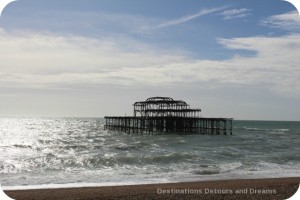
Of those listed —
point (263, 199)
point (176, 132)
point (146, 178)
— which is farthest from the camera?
point (176, 132)

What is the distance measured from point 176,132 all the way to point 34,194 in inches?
1445

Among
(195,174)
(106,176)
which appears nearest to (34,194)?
(106,176)

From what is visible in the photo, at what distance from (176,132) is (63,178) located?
33.0 m

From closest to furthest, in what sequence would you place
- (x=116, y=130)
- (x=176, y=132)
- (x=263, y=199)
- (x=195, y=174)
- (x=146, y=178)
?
1. (x=263, y=199)
2. (x=146, y=178)
3. (x=195, y=174)
4. (x=176, y=132)
5. (x=116, y=130)

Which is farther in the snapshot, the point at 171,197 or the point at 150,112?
the point at 150,112

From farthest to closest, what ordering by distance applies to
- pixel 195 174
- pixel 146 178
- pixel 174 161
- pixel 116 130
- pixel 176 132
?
pixel 116 130 → pixel 176 132 → pixel 174 161 → pixel 195 174 → pixel 146 178

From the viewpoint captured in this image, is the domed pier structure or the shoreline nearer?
the shoreline

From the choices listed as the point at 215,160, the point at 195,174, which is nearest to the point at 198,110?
the point at 215,160

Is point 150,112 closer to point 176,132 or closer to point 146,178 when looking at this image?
point 176,132

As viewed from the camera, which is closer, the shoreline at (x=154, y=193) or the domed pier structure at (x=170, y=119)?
the shoreline at (x=154, y=193)

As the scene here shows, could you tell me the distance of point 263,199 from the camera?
29.7 feet

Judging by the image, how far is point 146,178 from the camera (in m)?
14.1

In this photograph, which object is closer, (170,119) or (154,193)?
(154,193)

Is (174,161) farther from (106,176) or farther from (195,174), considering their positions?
(106,176)
